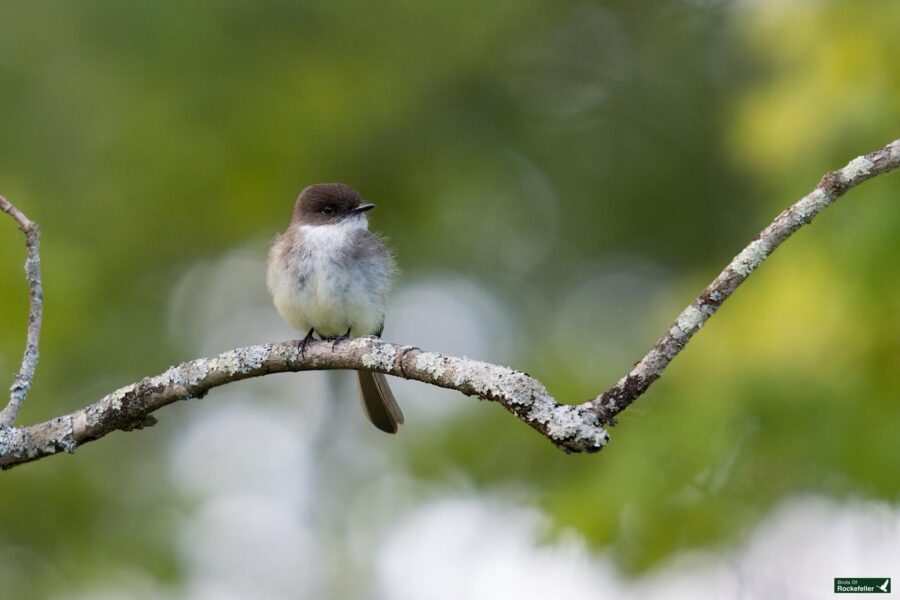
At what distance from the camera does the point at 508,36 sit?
33.4 feet

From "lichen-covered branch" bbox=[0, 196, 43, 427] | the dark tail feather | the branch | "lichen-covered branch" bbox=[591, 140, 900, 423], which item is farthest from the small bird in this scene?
"lichen-covered branch" bbox=[591, 140, 900, 423]

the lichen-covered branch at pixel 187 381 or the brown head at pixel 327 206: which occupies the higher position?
the brown head at pixel 327 206

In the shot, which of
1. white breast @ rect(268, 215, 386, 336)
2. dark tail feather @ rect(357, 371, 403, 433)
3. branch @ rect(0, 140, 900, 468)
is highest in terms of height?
white breast @ rect(268, 215, 386, 336)

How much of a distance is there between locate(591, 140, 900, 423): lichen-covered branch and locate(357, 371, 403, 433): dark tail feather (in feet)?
9.71

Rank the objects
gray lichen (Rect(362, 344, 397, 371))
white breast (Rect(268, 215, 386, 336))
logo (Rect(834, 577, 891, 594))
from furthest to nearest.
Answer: white breast (Rect(268, 215, 386, 336))
logo (Rect(834, 577, 891, 594))
gray lichen (Rect(362, 344, 397, 371))

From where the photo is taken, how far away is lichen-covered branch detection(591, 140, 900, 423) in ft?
9.98

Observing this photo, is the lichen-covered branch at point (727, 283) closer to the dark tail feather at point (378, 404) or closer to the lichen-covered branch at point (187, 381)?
the lichen-covered branch at point (187, 381)

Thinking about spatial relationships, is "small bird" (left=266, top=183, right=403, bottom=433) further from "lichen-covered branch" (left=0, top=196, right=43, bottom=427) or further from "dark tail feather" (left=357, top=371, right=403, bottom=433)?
"lichen-covered branch" (left=0, top=196, right=43, bottom=427)

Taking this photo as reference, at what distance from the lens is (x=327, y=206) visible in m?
6.30

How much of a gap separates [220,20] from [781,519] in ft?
20.4

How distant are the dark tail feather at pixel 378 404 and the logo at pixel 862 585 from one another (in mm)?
2207

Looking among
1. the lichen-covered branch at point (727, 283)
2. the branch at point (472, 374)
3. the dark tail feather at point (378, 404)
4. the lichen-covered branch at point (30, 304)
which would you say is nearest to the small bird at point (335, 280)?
the dark tail feather at point (378, 404)

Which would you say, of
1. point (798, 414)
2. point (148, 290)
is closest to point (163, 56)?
point (148, 290)

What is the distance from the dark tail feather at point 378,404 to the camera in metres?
5.94
